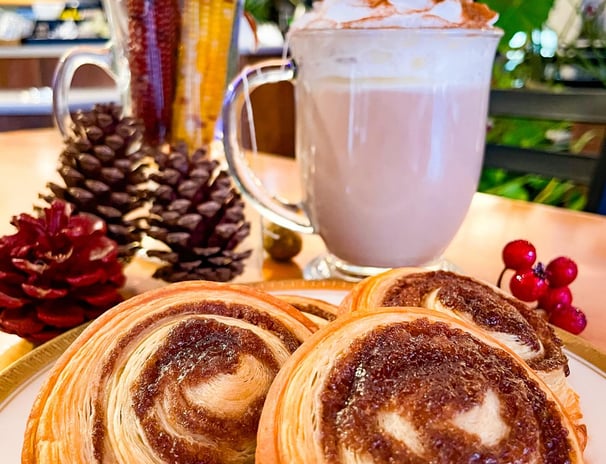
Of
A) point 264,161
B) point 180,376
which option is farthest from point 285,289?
point 264,161

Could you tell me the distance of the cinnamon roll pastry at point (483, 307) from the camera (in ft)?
1.57

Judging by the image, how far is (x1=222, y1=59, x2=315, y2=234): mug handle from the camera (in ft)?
2.59

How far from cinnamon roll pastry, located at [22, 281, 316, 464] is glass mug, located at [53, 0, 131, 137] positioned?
614 mm

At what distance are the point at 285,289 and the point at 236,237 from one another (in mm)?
172

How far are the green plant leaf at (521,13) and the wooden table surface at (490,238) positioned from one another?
Answer: 73 centimetres

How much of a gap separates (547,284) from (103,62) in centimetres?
80

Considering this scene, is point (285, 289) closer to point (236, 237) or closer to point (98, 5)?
point (236, 237)

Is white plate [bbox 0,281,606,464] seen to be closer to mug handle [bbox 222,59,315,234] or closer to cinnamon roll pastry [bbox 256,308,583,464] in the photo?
cinnamon roll pastry [bbox 256,308,583,464]

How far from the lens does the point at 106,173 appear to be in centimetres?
83

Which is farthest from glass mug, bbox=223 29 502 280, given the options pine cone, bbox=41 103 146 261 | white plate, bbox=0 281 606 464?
white plate, bbox=0 281 606 464

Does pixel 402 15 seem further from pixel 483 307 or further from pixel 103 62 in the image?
pixel 103 62

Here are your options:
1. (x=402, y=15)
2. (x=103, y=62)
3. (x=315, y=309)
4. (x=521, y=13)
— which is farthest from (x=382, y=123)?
(x=521, y=13)

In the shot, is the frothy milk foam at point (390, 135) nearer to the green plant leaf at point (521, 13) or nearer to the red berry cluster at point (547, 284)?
the red berry cluster at point (547, 284)

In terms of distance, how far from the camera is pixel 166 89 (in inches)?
37.5
